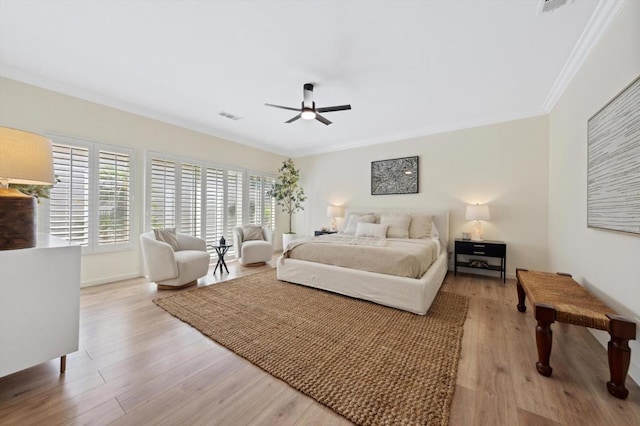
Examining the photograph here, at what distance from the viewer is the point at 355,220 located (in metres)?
4.90

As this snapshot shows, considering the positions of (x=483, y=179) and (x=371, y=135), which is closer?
(x=483, y=179)

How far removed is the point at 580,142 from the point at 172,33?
4.22 meters

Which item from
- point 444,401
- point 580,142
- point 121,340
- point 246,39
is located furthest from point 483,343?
point 246,39

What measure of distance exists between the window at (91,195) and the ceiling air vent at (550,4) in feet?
17.0

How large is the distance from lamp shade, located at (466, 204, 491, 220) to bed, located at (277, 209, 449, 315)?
820mm

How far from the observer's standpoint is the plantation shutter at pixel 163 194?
403 centimetres

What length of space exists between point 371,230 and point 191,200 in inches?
134

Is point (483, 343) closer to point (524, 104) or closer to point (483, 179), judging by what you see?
point (483, 179)

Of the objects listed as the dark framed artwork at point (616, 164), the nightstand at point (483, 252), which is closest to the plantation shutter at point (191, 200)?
the nightstand at point (483, 252)

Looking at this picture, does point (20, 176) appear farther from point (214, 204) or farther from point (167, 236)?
point (214, 204)

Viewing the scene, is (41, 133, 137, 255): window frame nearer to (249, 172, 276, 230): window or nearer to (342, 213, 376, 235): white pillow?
(249, 172, 276, 230): window

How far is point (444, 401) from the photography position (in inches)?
54.6

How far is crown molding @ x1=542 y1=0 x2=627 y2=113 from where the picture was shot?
1.88 meters

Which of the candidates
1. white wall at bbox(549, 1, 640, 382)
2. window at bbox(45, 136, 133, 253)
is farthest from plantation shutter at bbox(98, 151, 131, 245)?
white wall at bbox(549, 1, 640, 382)
